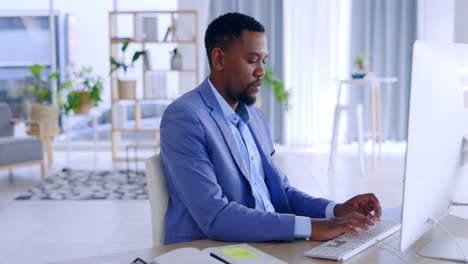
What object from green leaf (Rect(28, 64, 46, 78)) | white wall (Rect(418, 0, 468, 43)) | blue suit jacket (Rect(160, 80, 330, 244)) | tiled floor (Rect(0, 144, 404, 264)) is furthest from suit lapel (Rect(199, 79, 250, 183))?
white wall (Rect(418, 0, 468, 43))

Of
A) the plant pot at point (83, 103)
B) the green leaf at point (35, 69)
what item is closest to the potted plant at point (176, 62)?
the plant pot at point (83, 103)

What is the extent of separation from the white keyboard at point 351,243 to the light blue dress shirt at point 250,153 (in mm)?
224

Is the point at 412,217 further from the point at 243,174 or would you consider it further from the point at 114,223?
the point at 114,223

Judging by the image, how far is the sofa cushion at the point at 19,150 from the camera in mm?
5555

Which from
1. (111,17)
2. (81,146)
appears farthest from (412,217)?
(81,146)

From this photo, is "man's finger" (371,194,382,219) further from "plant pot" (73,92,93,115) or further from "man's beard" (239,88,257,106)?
"plant pot" (73,92,93,115)

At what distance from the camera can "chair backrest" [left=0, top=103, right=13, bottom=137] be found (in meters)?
6.10

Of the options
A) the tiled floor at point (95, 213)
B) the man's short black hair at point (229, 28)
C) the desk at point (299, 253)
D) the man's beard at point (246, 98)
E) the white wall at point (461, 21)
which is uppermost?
the white wall at point (461, 21)

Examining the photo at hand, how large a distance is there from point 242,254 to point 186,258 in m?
0.14

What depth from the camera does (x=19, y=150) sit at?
569 centimetres

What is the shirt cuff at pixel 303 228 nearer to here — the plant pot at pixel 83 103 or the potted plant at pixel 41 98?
the potted plant at pixel 41 98

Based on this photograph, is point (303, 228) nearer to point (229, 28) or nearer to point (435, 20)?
point (229, 28)

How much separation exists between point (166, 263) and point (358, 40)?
6.97 metres

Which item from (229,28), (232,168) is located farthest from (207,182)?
(229,28)
